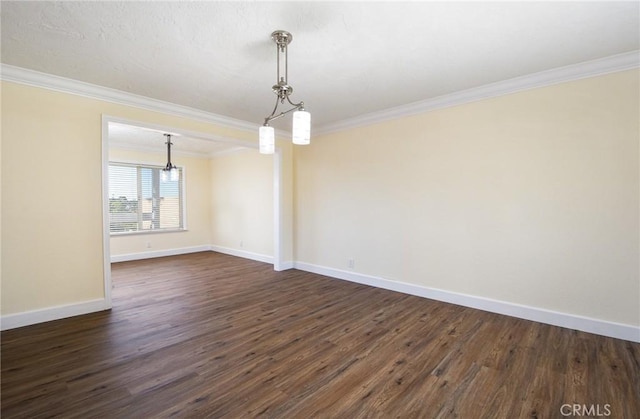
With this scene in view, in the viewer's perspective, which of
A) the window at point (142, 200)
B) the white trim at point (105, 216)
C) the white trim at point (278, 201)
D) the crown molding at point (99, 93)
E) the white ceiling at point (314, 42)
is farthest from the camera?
the window at point (142, 200)

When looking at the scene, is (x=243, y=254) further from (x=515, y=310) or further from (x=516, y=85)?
(x=516, y=85)

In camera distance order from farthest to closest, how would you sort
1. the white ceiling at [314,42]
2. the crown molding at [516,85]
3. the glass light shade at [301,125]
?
the crown molding at [516,85], the glass light shade at [301,125], the white ceiling at [314,42]

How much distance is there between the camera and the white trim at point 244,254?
6.08 m

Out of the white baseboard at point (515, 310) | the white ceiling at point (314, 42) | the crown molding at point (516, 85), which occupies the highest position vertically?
the white ceiling at point (314, 42)

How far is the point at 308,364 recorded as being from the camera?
2242mm

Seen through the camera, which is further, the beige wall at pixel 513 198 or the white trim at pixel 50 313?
the white trim at pixel 50 313

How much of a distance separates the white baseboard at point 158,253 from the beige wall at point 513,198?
4634 millimetres

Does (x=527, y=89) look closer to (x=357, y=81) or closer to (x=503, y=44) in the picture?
(x=503, y=44)

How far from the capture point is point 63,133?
310 cm

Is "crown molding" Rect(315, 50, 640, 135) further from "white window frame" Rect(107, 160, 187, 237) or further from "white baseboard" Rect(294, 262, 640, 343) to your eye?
"white window frame" Rect(107, 160, 187, 237)

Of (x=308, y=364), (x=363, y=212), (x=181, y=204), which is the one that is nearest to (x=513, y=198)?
(x=363, y=212)
